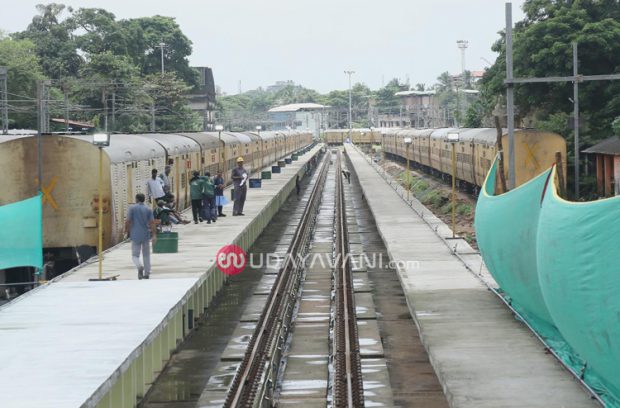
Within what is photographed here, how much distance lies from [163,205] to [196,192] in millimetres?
Answer: 3382

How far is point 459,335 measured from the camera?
45.3 ft

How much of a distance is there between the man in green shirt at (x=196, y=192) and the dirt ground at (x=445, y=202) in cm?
719

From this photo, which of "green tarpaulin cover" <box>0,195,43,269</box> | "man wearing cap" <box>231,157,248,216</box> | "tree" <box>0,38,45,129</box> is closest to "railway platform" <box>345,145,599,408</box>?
"man wearing cap" <box>231,157,248,216</box>

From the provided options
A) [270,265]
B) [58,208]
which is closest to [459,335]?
[58,208]

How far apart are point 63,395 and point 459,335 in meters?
6.43

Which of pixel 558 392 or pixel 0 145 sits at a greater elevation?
pixel 0 145

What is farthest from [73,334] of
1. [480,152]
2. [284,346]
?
[480,152]

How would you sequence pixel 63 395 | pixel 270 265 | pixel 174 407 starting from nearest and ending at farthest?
pixel 63 395 < pixel 174 407 < pixel 270 265

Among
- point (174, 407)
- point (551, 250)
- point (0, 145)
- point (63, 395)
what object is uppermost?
point (0, 145)

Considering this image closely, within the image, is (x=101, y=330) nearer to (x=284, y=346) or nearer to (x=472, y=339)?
(x=284, y=346)

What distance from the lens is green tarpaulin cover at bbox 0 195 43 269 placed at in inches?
683

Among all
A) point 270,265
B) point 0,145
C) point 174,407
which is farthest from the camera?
point 270,265

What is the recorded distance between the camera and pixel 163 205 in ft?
76.8

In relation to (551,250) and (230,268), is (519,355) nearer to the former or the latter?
(551,250)
